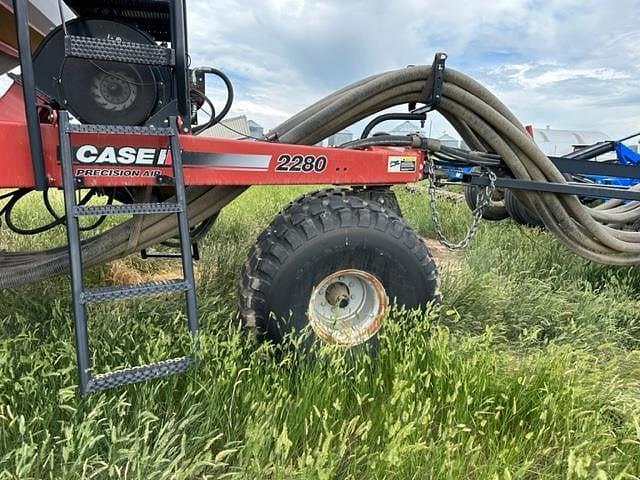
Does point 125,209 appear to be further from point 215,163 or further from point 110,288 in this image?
point 215,163

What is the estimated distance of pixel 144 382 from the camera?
201cm

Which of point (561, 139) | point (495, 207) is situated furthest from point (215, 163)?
point (561, 139)

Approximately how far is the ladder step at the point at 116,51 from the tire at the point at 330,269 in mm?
923

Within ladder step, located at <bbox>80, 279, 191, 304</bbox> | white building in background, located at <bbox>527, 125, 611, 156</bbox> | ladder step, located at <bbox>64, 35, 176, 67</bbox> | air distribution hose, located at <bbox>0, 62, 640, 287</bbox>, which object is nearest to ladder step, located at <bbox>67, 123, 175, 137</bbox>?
ladder step, located at <bbox>64, 35, 176, 67</bbox>

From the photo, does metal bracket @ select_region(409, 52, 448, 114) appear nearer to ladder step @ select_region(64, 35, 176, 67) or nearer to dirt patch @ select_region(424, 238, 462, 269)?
ladder step @ select_region(64, 35, 176, 67)

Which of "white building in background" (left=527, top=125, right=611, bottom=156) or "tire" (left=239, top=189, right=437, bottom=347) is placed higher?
"white building in background" (left=527, top=125, right=611, bottom=156)

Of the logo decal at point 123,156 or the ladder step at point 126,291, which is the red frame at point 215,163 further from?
the ladder step at point 126,291

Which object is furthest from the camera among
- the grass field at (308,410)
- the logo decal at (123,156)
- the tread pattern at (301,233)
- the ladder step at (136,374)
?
the tread pattern at (301,233)

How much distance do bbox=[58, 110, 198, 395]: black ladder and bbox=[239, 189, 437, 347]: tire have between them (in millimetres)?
428

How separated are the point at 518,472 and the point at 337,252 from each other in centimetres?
126

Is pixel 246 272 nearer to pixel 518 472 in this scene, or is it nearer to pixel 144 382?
pixel 144 382

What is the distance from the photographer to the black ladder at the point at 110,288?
188 centimetres

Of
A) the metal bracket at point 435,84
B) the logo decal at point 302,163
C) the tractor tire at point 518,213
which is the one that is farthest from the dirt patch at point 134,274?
the tractor tire at point 518,213

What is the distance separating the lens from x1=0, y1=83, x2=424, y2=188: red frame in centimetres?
212
